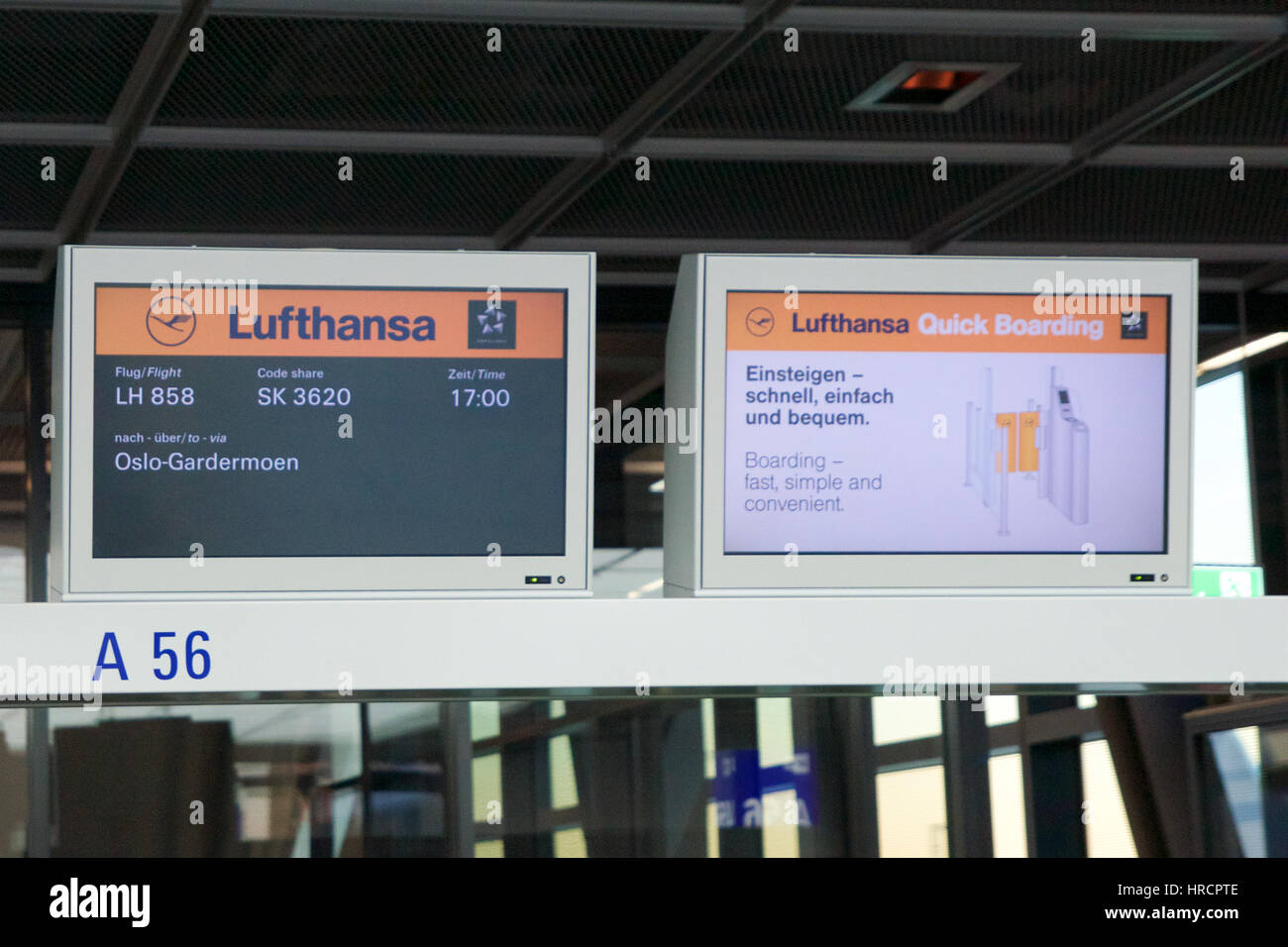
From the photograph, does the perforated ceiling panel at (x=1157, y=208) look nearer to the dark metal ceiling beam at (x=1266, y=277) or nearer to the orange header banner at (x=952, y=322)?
the dark metal ceiling beam at (x=1266, y=277)

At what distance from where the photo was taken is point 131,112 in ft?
13.8

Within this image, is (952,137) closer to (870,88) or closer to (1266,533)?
(870,88)

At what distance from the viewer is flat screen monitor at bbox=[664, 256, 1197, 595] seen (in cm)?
93

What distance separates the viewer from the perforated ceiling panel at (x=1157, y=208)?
503 centimetres

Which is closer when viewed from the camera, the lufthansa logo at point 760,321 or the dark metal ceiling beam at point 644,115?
the lufthansa logo at point 760,321

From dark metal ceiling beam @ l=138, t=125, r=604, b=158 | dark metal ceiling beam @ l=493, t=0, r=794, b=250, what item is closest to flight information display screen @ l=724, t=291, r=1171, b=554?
dark metal ceiling beam @ l=493, t=0, r=794, b=250

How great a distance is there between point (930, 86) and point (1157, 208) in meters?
1.58

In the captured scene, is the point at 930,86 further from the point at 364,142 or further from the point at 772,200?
the point at 364,142

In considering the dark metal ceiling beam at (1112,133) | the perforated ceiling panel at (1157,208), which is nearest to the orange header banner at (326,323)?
the dark metal ceiling beam at (1112,133)

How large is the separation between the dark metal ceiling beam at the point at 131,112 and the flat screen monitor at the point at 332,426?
116 inches

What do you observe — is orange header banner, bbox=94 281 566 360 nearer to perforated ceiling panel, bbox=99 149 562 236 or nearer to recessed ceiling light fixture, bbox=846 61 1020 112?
recessed ceiling light fixture, bbox=846 61 1020 112

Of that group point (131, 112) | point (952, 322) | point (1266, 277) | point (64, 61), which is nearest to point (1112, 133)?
point (1266, 277)
